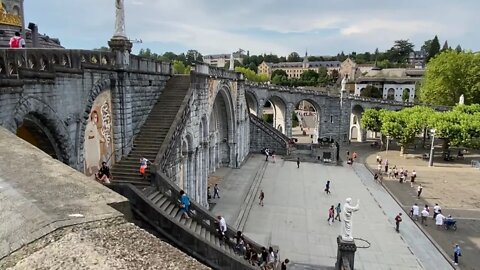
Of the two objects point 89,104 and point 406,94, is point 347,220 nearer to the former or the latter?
point 89,104

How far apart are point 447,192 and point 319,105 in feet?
87.5

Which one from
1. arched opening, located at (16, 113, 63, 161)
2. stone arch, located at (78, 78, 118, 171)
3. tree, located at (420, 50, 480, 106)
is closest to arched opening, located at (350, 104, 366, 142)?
tree, located at (420, 50, 480, 106)

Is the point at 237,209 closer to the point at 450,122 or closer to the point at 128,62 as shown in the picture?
the point at 128,62

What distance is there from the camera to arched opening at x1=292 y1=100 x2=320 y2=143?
55344mm

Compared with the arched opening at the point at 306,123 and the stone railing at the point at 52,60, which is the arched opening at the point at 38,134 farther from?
the arched opening at the point at 306,123

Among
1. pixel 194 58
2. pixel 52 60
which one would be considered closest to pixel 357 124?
pixel 194 58

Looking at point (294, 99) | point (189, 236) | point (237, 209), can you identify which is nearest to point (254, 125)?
point (294, 99)

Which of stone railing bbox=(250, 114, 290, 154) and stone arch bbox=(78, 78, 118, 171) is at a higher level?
stone arch bbox=(78, 78, 118, 171)

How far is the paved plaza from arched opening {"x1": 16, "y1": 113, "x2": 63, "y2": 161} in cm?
1126

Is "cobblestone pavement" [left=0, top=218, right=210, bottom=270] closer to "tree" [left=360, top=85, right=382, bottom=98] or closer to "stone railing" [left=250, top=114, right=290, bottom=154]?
"stone railing" [left=250, top=114, right=290, bottom=154]

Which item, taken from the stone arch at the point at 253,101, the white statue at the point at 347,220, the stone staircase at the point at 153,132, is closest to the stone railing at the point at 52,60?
the stone staircase at the point at 153,132

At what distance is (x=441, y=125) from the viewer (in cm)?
3962

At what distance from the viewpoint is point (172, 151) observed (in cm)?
1748

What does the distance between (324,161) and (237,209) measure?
1788 cm
